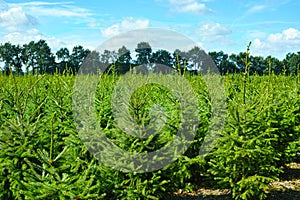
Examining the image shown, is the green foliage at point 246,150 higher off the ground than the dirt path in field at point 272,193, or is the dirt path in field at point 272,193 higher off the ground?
the green foliage at point 246,150

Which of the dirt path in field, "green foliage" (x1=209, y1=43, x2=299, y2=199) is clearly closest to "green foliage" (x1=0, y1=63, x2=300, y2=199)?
"green foliage" (x1=209, y1=43, x2=299, y2=199)

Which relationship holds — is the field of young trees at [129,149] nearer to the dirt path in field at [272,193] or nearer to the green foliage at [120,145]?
the green foliage at [120,145]

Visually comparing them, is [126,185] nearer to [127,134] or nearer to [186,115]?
[127,134]

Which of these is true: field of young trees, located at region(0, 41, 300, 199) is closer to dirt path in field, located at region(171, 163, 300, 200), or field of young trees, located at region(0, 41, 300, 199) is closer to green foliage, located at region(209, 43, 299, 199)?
green foliage, located at region(209, 43, 299, 199)

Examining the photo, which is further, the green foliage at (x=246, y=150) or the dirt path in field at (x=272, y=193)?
the dirt path in field at (x=272, y=193)

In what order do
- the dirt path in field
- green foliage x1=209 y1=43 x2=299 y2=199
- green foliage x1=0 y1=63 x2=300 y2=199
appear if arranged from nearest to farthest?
1. green foliage x1=0 y1=63 x2=300 y2=199
2. green foliage x1=209 y1=43 x2=299 y2=199
3. the dirt path in field

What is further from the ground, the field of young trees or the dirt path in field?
the field of young trees

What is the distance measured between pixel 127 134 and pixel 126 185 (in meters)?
0.69

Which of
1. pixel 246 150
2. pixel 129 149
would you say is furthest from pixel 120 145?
pixel 246 150

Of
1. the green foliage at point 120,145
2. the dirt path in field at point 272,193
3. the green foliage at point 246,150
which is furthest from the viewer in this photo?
the dirt path in field at point 272,193

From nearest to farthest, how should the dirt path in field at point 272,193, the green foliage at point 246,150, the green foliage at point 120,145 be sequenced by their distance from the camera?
the green foliage at point 120,145 < the green foliage at point 246,150 < the dirt path in field at point 272,193

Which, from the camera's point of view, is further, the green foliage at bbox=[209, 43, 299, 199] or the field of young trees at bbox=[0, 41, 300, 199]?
the green foliage at bbox=[209, 43, 299, 199]

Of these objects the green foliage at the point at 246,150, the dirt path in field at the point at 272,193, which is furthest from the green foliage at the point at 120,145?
the dirt path in field at the point at 272,193

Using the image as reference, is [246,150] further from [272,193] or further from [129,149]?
[272,193]
